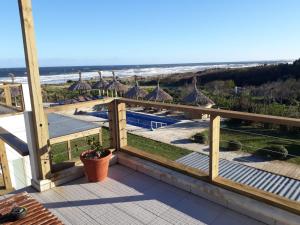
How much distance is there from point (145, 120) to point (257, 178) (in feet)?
36.2

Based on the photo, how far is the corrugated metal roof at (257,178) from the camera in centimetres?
560

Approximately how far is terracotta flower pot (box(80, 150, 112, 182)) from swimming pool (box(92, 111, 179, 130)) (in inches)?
423

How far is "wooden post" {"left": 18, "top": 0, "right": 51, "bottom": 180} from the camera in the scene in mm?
2723

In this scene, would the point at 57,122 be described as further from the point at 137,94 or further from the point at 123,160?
the point at 137,94

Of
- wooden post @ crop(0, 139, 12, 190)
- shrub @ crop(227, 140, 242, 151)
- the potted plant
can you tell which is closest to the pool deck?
shrub @ crop(227, 140, 242, 151)

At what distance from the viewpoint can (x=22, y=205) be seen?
1.99 m

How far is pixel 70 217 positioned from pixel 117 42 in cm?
4841

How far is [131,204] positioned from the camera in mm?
2781

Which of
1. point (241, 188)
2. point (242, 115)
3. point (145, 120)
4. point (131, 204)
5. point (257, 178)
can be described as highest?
point (242, 115)

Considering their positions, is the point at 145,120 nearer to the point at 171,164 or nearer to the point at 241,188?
the point at 171,164

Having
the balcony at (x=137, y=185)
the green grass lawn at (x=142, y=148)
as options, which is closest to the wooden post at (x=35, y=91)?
the balcony at (x=137, y=185)

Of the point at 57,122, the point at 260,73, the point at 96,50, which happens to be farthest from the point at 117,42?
the point at 57,122

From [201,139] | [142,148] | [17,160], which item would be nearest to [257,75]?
[201,139]

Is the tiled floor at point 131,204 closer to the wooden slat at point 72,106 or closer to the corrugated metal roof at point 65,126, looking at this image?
the wooden slat at point 72,106
